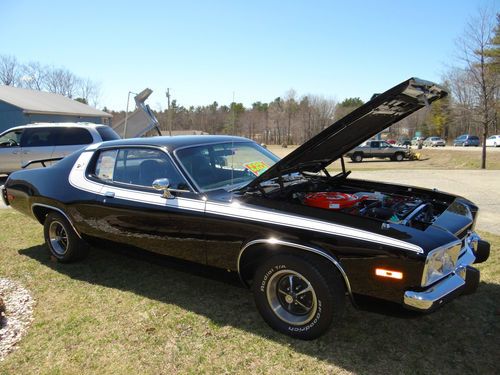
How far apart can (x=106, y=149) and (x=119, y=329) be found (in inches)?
79.8

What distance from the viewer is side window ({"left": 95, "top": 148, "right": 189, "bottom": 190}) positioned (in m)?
3.74

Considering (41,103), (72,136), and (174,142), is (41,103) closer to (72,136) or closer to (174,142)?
(72,136)

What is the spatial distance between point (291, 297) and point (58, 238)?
10.8 ft

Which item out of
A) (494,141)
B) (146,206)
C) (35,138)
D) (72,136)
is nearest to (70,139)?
(72,136)

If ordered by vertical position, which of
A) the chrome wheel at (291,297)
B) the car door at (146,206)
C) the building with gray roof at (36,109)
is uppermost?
the building with gray roof at (36,109)

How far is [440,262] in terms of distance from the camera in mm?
2721

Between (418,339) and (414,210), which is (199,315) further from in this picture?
(414,210)

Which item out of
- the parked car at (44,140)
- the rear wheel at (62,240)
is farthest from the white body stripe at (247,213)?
the parked car at (44,140)

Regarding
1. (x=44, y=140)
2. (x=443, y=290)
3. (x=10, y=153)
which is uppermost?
(x=44, y=140)

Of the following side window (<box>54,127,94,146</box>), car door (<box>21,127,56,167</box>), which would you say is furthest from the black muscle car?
car door (<box>21,127,56,167</box>)

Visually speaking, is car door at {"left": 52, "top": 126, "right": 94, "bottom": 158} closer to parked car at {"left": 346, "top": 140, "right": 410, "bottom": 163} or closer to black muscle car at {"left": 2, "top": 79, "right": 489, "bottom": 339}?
black muscle car at {"left": 2, "top": 79, "right": 489, "bottom": 339}

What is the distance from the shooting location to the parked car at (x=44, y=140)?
37.7 ft

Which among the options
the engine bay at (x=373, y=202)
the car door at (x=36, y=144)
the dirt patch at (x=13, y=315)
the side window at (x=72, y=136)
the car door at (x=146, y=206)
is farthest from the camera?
the car door at (x=36, y=144)

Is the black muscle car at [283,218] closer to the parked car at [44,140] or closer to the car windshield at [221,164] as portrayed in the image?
the car windshield at [221,164]
